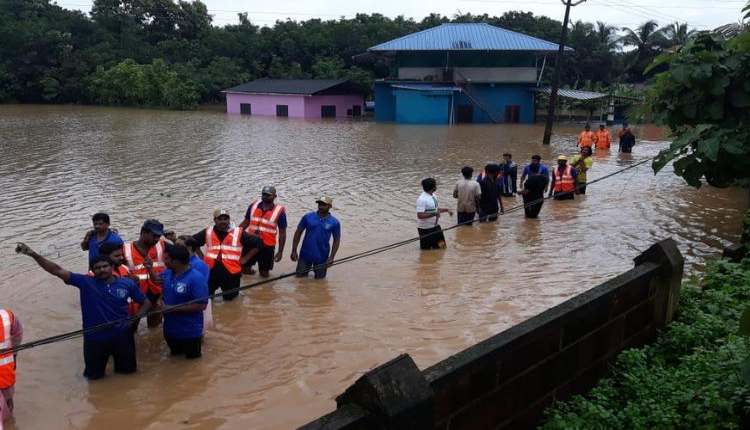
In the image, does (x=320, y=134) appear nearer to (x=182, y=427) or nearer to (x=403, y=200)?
(x=403, y=200)

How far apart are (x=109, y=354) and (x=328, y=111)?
42667 mm

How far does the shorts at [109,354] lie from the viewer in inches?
235

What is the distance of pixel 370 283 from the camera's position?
30.2 feet

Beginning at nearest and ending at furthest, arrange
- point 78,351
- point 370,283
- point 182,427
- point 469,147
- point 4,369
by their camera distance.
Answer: point 4,369 < point 182,427 < point 78,351 < point 370,283 < point 469,147

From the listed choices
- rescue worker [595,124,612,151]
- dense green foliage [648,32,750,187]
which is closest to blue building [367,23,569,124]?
rescue worker [595,124,612,151]

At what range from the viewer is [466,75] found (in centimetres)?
4366

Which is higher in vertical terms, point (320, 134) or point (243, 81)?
point (243, 81)

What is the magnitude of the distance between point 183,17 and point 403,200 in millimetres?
58864

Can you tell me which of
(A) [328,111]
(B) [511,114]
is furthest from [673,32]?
(A) [328,111]

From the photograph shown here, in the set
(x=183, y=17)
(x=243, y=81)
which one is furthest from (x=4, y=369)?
(x=183, y=17)

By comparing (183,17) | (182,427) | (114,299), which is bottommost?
(182,427)

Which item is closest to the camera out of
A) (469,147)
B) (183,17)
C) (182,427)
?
(182,427)

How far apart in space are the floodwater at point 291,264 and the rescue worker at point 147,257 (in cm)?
60

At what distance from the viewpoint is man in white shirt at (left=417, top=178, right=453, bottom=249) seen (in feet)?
33.2
